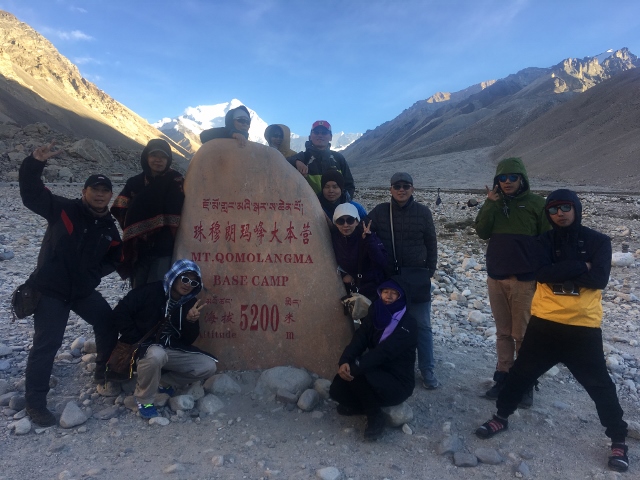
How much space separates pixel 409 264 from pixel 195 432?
2.42 m

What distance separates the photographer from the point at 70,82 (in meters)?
80.2

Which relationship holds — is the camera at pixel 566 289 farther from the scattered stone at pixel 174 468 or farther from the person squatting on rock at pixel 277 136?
the person squatting on rock at pixel 277 136

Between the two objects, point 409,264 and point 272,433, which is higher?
point 409,264

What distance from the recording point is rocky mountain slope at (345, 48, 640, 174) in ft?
302

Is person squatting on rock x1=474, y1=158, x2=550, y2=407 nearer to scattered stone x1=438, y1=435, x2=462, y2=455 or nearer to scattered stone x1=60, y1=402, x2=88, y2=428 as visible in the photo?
scattered stone x1=438, y1=435, x2=462, y2=455

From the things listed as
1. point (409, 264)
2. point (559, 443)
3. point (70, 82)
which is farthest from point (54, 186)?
point (70, 82)

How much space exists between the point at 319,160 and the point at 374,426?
3.01 metres

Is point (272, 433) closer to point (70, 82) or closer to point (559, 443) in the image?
point (559, 443)

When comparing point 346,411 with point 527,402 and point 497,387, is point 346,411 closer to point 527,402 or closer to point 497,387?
point 497,387

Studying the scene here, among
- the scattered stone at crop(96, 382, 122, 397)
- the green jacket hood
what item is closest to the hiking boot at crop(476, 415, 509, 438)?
the green jacket hood

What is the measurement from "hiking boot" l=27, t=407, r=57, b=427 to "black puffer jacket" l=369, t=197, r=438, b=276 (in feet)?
10.2

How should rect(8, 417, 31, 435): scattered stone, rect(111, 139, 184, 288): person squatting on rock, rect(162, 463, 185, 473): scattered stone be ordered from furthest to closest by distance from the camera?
rect(111, 139, 184, 288): person squatting on rock
rect(8, 417, 31, 435): scattered stone
rect(162, 463, 185, 473): scattered stone

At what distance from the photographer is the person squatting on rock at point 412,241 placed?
15.0 feet

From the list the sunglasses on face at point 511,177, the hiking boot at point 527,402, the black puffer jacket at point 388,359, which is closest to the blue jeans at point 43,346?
the black puffer jacket at point 388,359
